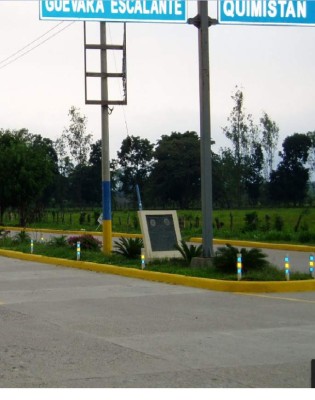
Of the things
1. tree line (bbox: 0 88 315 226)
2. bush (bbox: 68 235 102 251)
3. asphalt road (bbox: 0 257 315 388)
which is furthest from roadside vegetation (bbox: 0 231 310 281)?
tree line (bbox: 0 88 315 226)

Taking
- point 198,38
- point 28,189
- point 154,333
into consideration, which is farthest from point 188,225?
point 154,333

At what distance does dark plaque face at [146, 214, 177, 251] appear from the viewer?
802 inches

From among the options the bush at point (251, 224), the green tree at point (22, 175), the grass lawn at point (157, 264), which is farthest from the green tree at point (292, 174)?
the grass lawn at point (157, 264)

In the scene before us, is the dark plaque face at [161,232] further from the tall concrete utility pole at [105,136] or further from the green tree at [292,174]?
the green tree at [292,174]

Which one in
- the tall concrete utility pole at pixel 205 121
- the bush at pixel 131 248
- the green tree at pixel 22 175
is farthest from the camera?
the green tree at pixel 22 175

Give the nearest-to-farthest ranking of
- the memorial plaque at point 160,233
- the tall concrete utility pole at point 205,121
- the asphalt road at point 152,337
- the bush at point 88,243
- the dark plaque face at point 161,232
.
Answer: the asphalt road at point 152,337
the tall concrete utility pole at point 205,121
the memorial plaque at point 160,233
the dark plaque face at point 161,232
the bush at point 88,243

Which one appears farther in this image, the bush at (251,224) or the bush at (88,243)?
the bush at (251,224)

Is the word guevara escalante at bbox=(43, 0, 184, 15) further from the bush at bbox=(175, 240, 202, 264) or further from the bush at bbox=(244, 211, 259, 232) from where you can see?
the bush at bbox=(244, 211, 259, 232)

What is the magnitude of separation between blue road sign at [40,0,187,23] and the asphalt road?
205 inches

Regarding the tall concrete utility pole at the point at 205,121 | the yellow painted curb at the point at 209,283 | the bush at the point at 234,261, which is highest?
the tall concrete utility pole at the point at 205,121

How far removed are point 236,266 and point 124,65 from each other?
8.74 m

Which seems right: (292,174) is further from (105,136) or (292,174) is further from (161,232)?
(161,232)

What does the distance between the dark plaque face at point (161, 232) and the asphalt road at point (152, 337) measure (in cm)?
349

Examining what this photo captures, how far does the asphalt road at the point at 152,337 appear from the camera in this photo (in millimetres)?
7586
